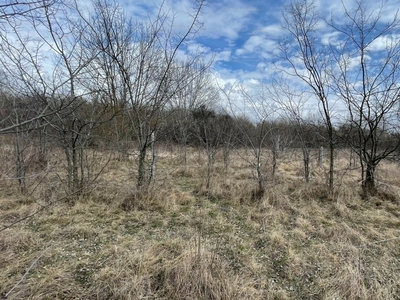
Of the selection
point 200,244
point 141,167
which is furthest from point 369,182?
point 141,167

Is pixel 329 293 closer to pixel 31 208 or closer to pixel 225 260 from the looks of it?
pixel 225 260

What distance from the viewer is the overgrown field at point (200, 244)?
1.94 m

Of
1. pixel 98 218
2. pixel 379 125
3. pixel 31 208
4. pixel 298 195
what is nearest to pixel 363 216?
pixel 298 195

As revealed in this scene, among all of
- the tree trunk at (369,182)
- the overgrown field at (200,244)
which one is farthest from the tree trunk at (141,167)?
the tree trunk at (369,182)

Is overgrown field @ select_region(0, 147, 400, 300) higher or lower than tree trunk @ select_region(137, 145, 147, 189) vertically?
lower

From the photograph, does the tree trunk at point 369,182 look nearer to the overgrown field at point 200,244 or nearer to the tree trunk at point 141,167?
the overgrown field at point 200,244

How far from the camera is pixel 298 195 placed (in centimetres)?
475

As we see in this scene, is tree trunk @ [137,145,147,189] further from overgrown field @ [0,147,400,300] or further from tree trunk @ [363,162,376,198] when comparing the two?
tree trunk @ [363,162,376,198]

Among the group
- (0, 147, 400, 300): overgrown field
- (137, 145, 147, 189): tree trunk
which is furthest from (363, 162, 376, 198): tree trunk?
(137, 145, 147, 189): tree trunk

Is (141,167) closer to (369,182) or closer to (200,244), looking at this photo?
(200,244)

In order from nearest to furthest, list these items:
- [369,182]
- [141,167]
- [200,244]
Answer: [200,244]
[141,167]
[369,182]

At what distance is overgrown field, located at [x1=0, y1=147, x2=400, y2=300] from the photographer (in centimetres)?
194

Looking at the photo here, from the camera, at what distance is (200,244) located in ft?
8.37

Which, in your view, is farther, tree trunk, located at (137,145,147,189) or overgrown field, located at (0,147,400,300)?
tree trunk, located at (137,145,147,189)
